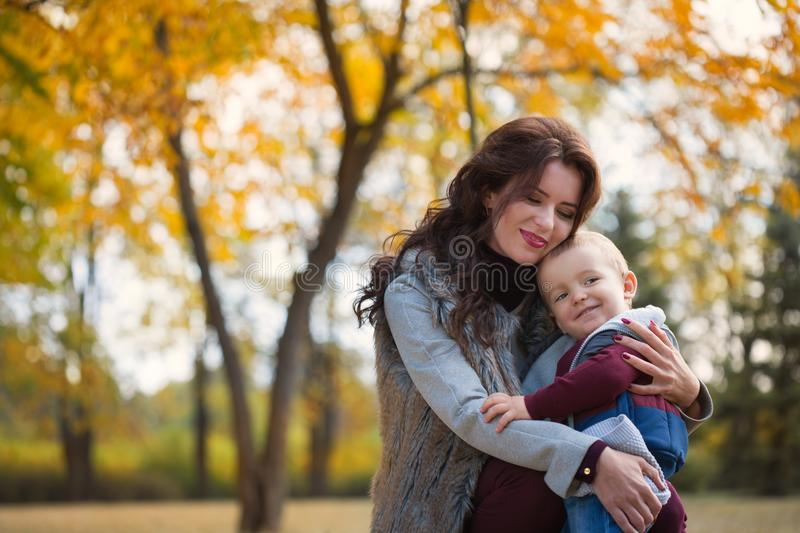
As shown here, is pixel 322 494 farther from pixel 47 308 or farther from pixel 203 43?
pixel 203 43

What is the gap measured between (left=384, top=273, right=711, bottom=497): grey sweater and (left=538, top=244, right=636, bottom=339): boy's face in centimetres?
13

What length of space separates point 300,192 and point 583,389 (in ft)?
29.1

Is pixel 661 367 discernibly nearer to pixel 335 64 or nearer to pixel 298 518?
pixel 335 64

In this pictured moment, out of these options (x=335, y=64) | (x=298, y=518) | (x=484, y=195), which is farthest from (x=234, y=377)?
(x=484, y=195)

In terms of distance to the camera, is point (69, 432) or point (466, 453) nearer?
point (466, 453)

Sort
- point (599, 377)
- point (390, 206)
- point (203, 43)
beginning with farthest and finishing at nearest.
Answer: point (390, 206), point (203, 43), point (599, 377)

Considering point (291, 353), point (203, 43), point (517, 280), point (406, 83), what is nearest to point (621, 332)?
point (517, 280)

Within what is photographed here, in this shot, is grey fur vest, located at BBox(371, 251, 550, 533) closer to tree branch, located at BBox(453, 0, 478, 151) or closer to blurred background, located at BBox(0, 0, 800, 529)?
blurred background, located at BBox(0, 0, 800, 529)

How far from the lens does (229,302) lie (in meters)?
19.5

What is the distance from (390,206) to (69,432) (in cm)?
1067

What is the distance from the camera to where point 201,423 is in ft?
66.1

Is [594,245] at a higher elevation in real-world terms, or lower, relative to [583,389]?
higher

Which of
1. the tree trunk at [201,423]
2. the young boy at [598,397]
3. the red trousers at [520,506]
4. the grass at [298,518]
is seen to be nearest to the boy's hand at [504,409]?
the young boy at [598,397]

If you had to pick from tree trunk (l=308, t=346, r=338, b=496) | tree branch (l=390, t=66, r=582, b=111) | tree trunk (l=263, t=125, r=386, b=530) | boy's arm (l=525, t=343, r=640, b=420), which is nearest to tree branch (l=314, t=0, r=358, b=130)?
tree trunk (l=263, t=125, r=386, b=530)
